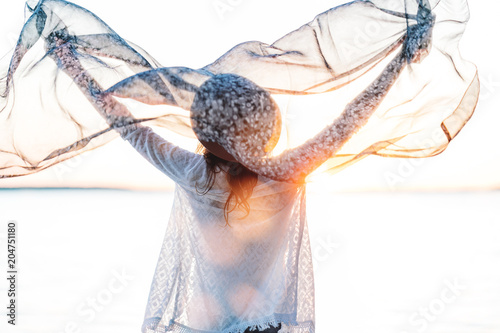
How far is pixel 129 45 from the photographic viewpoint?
1.69m

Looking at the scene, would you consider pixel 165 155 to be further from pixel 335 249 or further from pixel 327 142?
pixel 335 249

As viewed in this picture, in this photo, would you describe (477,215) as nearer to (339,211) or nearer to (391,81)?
(339,211)

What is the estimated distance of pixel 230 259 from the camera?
1614 millimetres

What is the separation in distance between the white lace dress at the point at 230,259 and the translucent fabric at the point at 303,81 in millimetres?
121

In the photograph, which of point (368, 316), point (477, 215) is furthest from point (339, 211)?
point (368, 316)

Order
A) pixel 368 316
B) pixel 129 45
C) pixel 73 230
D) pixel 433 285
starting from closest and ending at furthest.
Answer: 1. pixel 129 45
2. pixel 368 316
3. pixel 433 285
4. pixel 73 230

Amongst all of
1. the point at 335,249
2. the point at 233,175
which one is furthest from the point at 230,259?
the point at 335,249

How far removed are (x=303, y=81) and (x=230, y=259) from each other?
50 cm

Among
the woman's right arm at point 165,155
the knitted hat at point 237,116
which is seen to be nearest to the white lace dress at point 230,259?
the woman's right arm at point 165,155

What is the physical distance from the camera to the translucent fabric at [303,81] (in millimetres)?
1499

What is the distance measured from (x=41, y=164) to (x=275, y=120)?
711mm

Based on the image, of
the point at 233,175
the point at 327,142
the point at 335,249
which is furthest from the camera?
the point at 335,249

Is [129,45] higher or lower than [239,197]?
higher

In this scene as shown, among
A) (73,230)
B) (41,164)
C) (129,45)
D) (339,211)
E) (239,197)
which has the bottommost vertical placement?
(239,197)
